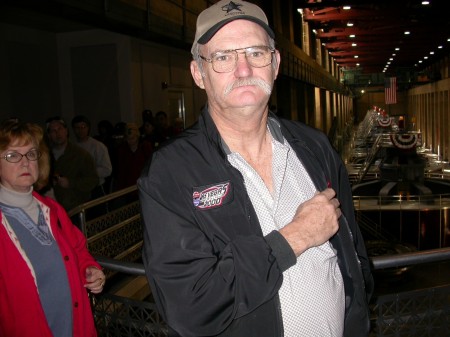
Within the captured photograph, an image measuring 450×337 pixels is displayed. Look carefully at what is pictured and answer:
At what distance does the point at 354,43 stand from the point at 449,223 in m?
33.7

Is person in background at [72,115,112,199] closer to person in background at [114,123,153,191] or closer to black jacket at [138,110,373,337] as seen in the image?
person in background at [114,123,153,191]

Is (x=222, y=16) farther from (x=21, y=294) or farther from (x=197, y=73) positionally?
(x=21, y=294)

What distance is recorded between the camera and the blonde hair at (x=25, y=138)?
2.98 m

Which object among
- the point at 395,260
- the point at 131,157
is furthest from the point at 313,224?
the point at 131,157

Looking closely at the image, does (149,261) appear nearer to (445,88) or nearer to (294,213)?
(294,213)

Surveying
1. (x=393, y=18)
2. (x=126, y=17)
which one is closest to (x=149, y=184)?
(x=126, y=17)

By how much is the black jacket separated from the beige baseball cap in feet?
1.18

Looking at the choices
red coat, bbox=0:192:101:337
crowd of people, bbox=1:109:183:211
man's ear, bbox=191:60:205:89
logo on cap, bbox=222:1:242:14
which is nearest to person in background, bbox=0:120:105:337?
red coat, bbox=0:192:101:337

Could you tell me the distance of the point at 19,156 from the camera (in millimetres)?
2961

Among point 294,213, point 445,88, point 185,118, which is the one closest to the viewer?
point 294,213

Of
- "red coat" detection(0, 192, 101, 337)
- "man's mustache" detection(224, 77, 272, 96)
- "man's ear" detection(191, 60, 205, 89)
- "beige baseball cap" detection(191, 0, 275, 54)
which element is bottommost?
"red coat" detection(0, 192, 101, 337)

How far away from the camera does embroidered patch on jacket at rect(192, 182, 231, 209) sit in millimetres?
1626

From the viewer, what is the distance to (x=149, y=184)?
1.63 m

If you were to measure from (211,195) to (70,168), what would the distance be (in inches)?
183
